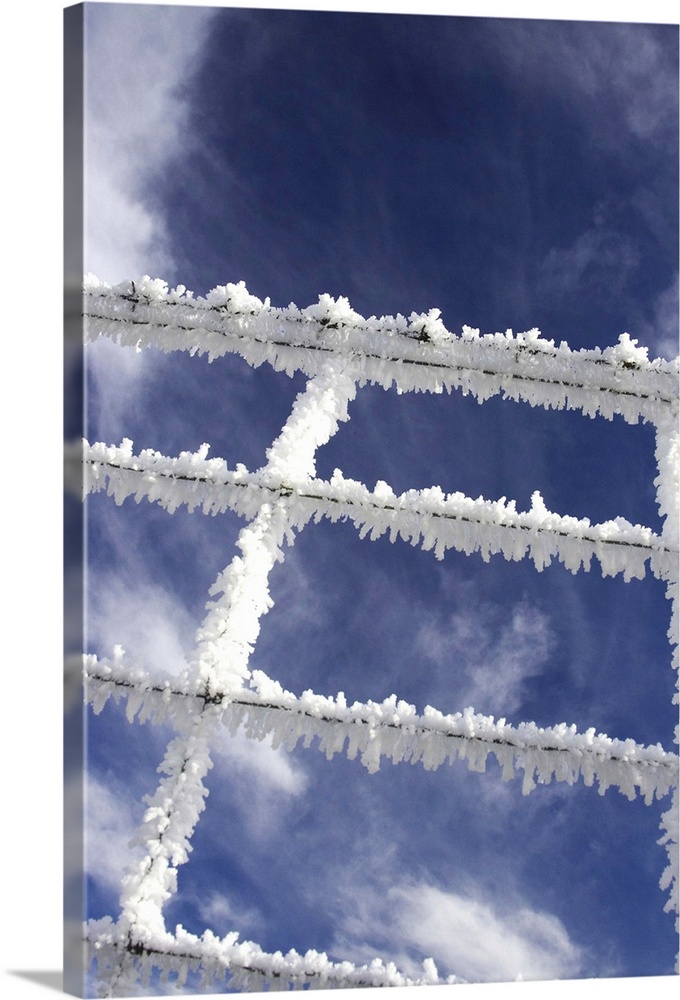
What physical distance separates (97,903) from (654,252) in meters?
1.23

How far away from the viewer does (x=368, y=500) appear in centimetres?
130

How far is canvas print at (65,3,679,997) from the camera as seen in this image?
1.27 meters

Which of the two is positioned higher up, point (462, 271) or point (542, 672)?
point (462, 271)

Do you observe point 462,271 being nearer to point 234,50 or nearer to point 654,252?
point 654,252

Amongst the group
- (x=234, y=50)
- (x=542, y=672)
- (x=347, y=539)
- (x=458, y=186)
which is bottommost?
(x=542, y=672)

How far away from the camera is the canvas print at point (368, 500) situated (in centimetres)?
127

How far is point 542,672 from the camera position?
1391 millimetres

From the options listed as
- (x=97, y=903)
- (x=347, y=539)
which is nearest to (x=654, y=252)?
(x=347, y=539)

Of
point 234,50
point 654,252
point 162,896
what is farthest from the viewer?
point 654,252

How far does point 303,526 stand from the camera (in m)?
1.33

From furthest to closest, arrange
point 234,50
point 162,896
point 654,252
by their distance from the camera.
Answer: point 654,252, point 234,50, point 162,896

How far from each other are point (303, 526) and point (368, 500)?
0.32ft

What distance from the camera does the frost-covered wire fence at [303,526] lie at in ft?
4.08

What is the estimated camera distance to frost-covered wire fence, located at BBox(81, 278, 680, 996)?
1242 millimetres
